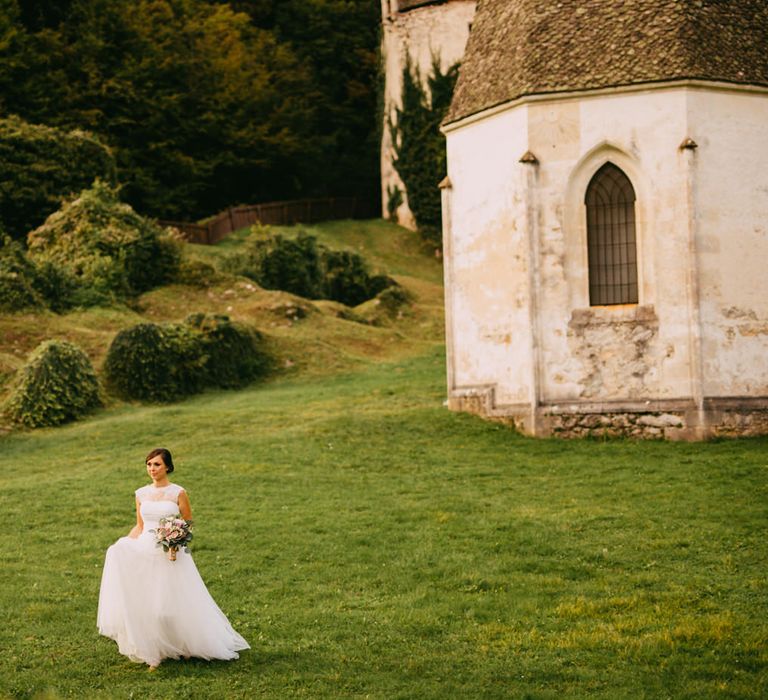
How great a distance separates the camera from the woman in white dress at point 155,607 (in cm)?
1041

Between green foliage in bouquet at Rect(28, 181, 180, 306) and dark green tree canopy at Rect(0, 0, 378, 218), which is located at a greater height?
dark green tree canopy at Rect(0, 0, 378, 218)

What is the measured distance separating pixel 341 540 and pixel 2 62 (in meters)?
38.9

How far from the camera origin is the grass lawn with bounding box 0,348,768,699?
10.4 meters

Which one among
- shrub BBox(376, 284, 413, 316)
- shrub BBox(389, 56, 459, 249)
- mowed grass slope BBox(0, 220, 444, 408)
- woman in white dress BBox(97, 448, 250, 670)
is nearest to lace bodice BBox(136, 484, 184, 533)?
woman in white dress BBox(97, 448, 250, 670)

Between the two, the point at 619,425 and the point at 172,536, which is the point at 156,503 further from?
the point at 619,425

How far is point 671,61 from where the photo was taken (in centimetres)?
2223

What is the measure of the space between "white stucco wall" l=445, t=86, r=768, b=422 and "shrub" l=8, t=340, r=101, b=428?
9851 mm

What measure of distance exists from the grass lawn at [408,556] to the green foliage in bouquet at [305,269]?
50.5 ft

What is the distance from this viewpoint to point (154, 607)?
10391mm

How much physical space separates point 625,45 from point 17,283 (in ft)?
59.5

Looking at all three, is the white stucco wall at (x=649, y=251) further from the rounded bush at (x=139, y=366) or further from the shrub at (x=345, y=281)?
the shrub at (x=345, y=281)

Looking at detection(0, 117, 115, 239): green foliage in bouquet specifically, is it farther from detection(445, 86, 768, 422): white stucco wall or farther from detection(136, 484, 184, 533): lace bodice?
detection(136, 484, 184, 533): lace bodice

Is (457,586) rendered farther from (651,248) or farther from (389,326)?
(389,326)

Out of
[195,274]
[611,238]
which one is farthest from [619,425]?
[195,274]
